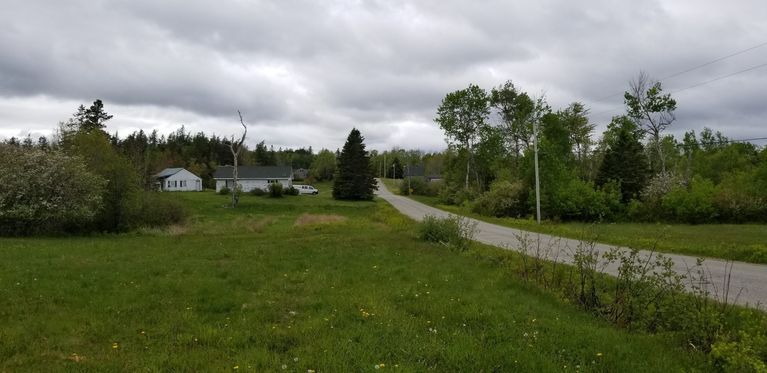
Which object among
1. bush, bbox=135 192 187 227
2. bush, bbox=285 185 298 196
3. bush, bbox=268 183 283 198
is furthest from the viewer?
bush, bbox=285 185 298 196

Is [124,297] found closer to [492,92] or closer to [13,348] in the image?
[13,348]

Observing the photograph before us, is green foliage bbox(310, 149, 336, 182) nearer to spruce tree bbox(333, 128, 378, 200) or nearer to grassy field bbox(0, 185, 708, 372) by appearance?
spruce tree bbox(333, 128, 378, 200)

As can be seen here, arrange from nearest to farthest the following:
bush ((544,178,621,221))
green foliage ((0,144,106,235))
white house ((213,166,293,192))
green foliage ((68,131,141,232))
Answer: green foliage ((0,144,106,235))
green foliage ((68,131,141,232))
bush ((544,178,621,221))
white house ((213,166,293,192))

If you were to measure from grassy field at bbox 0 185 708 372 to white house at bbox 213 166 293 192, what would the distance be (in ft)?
227

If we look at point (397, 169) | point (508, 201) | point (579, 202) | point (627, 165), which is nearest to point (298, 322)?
point (508, 201)

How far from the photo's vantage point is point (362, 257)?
45.2ft

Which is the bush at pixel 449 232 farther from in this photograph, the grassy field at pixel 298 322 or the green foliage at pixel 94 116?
the green foliage at pixel 94 116

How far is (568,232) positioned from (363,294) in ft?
59.8

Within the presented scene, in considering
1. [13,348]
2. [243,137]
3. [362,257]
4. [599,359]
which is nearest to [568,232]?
[362,257]

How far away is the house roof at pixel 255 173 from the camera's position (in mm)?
80375

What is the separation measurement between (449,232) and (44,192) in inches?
748

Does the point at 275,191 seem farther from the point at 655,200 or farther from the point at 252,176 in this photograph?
the point at 655,200

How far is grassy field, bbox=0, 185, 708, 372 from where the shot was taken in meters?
5.26

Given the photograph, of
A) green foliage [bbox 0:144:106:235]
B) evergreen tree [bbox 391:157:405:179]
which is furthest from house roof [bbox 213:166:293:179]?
evergreen tree [bbox 391:157:405:179]
